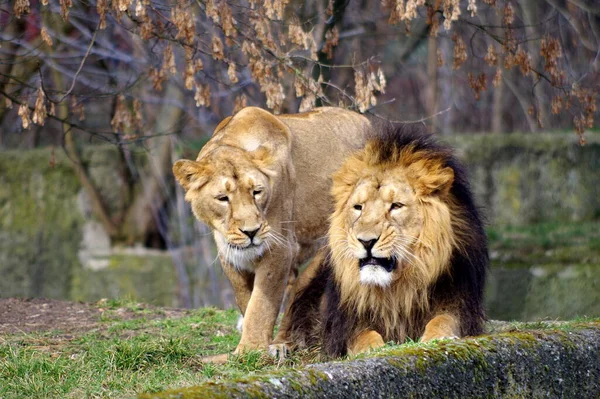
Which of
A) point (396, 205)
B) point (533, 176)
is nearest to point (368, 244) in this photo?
point (396, 205)

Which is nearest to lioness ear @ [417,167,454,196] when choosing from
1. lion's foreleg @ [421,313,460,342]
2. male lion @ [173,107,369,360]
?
lion's foreleg @ [421,313,460,342]

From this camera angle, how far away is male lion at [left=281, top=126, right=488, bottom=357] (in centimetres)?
464

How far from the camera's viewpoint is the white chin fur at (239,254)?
527cm

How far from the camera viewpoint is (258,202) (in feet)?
17.3

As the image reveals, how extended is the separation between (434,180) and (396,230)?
0.32 m

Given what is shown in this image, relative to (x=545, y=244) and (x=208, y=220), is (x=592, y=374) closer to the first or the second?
(x=208, y=220)

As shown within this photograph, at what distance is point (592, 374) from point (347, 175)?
1476 millimetres

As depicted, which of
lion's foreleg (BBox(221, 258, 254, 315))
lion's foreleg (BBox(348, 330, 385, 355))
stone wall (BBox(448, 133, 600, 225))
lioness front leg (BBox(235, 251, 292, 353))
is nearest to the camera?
lion's foreleg (BBox(348, 330, 385, 355))

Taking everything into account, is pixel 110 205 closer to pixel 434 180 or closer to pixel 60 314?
pixel 60 314

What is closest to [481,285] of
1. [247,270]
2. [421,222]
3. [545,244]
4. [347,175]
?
[421,222]

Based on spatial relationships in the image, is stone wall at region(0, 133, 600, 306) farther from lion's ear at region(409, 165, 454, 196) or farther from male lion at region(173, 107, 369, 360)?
lion's ear at region(409, 165, 454, 196)

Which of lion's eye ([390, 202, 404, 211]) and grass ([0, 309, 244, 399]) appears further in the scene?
lion's eye ([390, 202, 404, 211])

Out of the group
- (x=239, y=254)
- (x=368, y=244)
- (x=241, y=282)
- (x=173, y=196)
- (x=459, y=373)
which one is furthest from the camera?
(x=173, y=196)

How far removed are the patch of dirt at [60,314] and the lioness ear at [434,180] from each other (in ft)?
8.56
